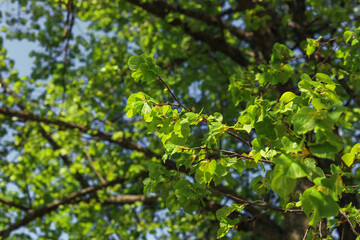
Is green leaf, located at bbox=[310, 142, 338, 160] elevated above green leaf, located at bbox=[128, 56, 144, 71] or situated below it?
below

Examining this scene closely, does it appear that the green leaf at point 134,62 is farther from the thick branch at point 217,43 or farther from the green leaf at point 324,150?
the thick branch at point 217,43

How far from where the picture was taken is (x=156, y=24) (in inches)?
237

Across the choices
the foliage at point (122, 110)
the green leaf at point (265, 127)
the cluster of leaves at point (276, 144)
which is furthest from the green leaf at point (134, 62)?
the foliage at point (122, 110)

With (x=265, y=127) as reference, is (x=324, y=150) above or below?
below

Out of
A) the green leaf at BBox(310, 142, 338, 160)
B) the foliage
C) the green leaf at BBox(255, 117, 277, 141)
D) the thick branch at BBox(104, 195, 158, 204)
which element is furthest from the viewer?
the thick branch at BBox(104, 195, 158, 204)

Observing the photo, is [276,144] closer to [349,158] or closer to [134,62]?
[349,158]

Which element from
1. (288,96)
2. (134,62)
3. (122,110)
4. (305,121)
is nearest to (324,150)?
(305,121)

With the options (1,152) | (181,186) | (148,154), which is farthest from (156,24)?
(181,186)

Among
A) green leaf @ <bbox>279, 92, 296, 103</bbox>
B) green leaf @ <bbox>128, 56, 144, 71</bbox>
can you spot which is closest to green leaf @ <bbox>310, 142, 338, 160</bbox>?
green leaf @ <bbox>279, 92, 296, 103</bbox>

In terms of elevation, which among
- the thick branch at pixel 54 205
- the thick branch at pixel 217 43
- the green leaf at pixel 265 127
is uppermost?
the thick branch at pixel 217 43

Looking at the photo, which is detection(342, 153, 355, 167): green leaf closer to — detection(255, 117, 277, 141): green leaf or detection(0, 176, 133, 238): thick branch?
detection(255, 117, 277, 141): green leaf

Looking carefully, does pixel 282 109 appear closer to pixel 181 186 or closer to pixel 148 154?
pixel 181 186

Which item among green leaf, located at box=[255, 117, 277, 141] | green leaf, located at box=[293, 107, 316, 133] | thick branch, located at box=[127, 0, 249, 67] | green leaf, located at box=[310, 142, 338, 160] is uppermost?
thick branch, located at box=[127, 0, 249, 67]

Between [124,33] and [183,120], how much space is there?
18.0 feet
